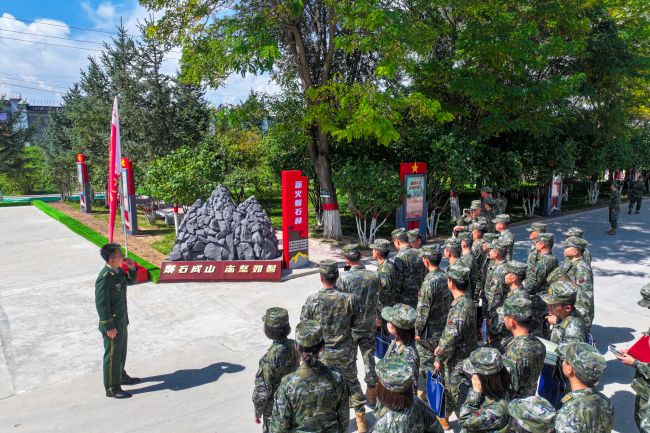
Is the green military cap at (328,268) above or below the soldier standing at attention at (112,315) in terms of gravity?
above

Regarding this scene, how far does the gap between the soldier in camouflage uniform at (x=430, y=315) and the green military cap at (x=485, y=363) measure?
164 centimetres

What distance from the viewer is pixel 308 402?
2.71m

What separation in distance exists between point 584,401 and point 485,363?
2.04 ft

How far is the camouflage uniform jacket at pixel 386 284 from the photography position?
5.03m

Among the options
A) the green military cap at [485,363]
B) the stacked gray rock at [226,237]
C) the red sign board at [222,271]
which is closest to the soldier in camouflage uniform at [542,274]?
the green military cap at [485,363]

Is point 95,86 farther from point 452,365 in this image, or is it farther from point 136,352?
point 452,365

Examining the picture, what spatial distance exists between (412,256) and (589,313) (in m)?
2.11

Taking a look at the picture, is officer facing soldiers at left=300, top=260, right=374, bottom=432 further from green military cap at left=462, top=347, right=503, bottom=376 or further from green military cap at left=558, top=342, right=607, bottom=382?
green military cap at left=558, top=342, right=607, bottom=382

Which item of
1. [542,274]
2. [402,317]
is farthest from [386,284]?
[542,274]

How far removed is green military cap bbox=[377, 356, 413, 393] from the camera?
2.45 metres

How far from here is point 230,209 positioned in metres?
9.66

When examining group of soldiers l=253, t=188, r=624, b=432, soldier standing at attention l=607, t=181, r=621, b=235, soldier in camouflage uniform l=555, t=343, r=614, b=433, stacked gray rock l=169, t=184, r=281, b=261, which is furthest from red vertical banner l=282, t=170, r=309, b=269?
soldier standing at attention l=607, t=181, r=621, b=235

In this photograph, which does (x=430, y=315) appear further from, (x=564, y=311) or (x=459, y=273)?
(x=564, y=311)

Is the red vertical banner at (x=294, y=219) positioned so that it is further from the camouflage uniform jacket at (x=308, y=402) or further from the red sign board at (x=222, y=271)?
the camouflage uniform jacket at (x=308, y=402)
